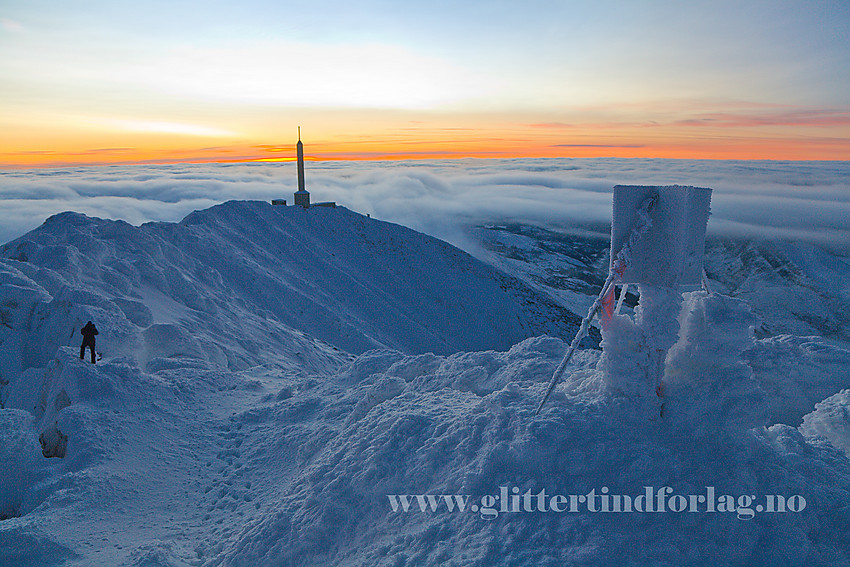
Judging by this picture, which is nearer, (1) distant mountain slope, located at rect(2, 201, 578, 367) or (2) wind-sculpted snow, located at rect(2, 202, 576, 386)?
(2) wind-sculpted snow, located at rect(2, 202, 576, 386)

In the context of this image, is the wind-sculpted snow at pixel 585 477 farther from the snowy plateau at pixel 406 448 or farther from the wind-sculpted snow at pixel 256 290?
the wind-sculpted snow at pixel 256 290

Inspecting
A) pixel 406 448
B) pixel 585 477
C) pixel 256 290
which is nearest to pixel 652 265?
pixel 585 477

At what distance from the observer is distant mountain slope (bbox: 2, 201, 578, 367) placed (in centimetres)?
1670

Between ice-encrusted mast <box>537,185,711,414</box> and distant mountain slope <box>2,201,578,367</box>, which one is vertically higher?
ice-encrusted mast <box>537,185,711,414</box>

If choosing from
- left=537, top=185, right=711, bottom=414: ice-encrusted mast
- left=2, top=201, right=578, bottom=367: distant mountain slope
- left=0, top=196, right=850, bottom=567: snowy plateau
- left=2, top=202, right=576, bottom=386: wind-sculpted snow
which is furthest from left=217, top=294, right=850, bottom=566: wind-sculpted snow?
left=2, top=201, right=578, bottom=367: distant mountain slope

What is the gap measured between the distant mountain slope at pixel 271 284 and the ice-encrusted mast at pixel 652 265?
12.2 m

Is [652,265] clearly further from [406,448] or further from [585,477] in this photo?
[406,448]

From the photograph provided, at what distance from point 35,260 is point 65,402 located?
11.6 metres

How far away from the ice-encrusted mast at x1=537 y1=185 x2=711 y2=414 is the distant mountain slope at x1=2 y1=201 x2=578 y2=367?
12232mm

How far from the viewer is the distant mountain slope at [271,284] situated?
1670 cm

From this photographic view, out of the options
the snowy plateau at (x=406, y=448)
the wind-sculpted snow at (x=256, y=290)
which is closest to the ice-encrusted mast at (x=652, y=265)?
the snowy plateau at (x=406, y=448)

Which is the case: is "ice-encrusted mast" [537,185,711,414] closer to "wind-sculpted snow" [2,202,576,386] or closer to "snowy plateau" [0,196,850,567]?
"snowy plateau" [0,196,850,567]

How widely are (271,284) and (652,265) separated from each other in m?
25.1

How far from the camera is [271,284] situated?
A: 28.4m
